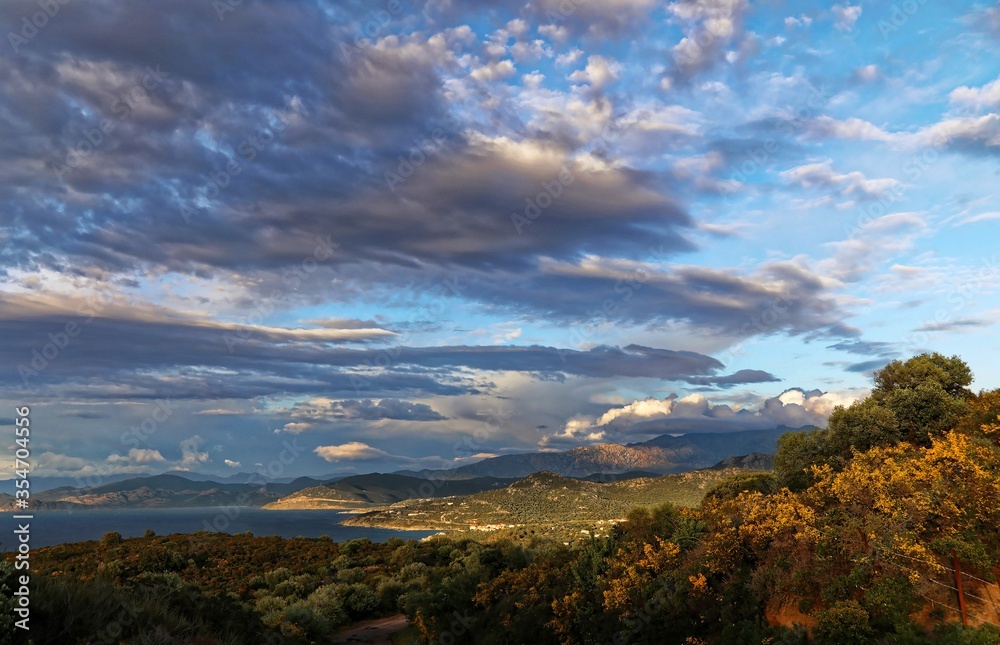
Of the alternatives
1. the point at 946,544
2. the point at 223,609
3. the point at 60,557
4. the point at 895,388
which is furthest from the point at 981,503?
the point at 60,557

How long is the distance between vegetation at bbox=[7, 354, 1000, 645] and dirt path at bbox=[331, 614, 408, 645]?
4.13 feet

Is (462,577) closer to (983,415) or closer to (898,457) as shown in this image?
(898,457)

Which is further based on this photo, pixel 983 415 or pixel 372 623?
pixel 372 623

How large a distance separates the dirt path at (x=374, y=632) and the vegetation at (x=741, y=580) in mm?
1260

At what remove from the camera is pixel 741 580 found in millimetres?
20906

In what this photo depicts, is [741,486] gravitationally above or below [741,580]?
below

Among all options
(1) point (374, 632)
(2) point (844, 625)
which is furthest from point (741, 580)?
(1) point (374, 632)

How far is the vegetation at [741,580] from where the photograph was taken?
1469cm

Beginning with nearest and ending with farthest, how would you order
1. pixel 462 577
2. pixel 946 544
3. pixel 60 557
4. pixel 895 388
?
pixel 946 544, pixel 462 577, pixel 895 388, pixel 60 557

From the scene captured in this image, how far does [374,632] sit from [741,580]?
21855 millimetres

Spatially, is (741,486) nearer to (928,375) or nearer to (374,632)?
(928,375)

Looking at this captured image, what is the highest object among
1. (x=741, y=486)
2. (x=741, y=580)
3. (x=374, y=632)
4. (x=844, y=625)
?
(x=844, y=625)

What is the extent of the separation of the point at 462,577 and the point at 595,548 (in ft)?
25.5

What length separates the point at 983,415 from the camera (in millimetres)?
29000
